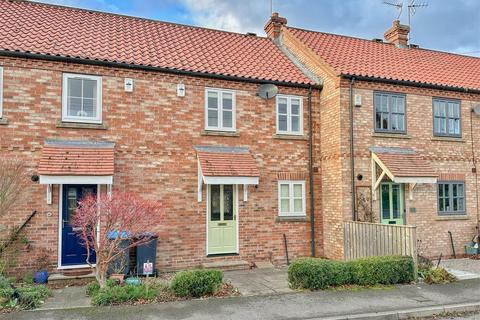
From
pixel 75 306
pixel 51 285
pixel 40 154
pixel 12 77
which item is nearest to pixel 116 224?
pixel 75 306

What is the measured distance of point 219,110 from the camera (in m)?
11.8

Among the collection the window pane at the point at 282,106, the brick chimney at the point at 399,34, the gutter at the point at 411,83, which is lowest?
the window pane at the point at 282,106

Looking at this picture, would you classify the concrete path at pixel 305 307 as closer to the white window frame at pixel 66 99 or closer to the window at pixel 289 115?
the white window frame at pixel 66 99

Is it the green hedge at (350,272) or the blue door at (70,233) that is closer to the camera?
the green hedge at (350,272)

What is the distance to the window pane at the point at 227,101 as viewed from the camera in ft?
39.1

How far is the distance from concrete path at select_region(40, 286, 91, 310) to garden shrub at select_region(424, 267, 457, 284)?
7.46 metres

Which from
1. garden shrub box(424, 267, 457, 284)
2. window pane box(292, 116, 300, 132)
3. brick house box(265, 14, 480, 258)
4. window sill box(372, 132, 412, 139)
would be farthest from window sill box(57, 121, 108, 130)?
garden shrub box(424, 267, 457, 284)

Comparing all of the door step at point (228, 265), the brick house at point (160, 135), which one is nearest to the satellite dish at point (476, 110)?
the brick house at point (160, 135)

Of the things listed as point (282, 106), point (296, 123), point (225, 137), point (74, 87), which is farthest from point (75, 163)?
point (296, 123)

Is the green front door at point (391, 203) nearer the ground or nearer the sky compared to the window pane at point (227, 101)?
nearer the ground

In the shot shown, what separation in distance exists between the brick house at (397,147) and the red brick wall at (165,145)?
3.06 feet

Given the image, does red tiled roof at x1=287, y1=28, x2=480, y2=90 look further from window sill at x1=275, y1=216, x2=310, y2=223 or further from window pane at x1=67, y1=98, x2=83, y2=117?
window pane at x1=67, y1=98, x2=83, y2=117

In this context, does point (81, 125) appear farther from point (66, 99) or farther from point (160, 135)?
point (160, 135)

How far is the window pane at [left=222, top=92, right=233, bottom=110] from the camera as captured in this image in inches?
470
